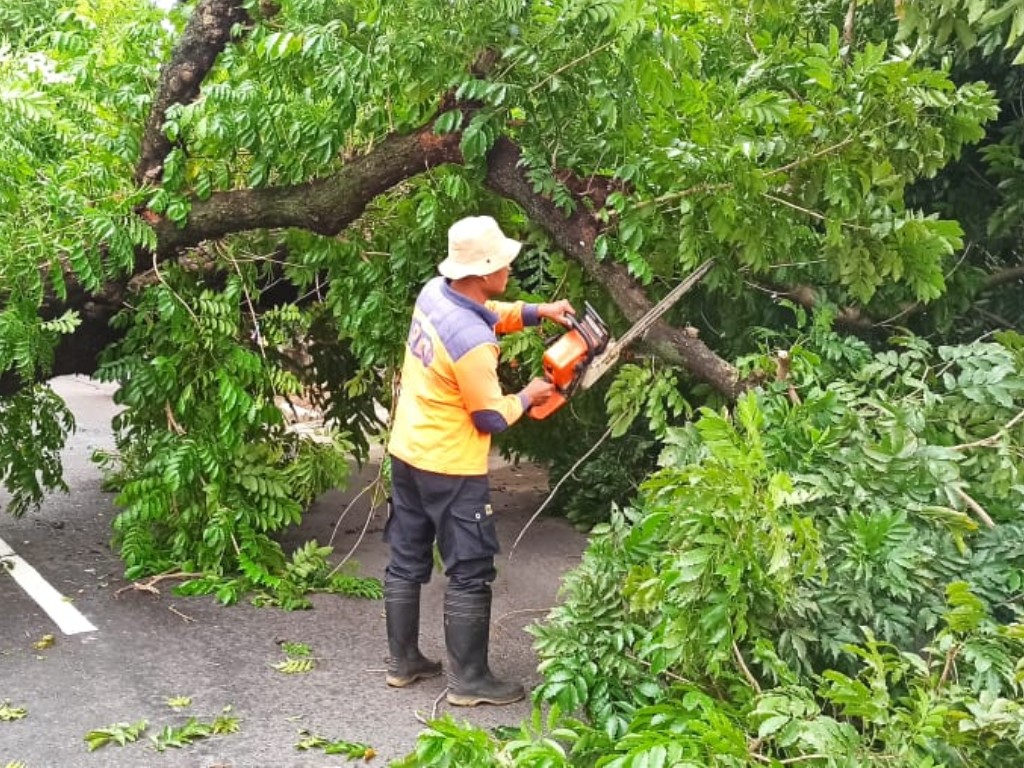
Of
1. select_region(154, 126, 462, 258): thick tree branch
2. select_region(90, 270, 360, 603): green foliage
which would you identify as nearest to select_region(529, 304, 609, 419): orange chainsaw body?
select_region(154, 126, 462, 258): thick tree branch

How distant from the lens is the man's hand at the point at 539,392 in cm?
429

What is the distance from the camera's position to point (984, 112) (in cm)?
427

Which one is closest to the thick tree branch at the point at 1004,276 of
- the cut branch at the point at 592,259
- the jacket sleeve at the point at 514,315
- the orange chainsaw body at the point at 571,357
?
the cut branch at the point at 592,259

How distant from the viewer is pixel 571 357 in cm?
434

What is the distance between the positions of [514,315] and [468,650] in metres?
1.49

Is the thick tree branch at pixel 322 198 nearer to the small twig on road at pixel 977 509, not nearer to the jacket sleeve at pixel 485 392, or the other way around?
the jacket sleeve at pixel 485 392

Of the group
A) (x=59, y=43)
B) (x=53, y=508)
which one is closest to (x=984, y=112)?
→ (x=59, y=43)

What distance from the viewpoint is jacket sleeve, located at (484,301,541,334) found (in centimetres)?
468

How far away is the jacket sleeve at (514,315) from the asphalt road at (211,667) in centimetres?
158

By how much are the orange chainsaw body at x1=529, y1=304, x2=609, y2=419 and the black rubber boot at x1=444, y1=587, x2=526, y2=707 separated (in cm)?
84

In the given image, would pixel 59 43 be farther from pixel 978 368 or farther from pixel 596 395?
pixel 978 368

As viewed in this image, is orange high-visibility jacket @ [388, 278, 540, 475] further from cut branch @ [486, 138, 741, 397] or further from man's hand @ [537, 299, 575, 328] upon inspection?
cut branch @ [486, 138, 741, 397]

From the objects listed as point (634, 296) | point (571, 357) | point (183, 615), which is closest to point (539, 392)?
point (571, 357)

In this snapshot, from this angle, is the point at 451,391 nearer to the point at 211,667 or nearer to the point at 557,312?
the point at 557,312
